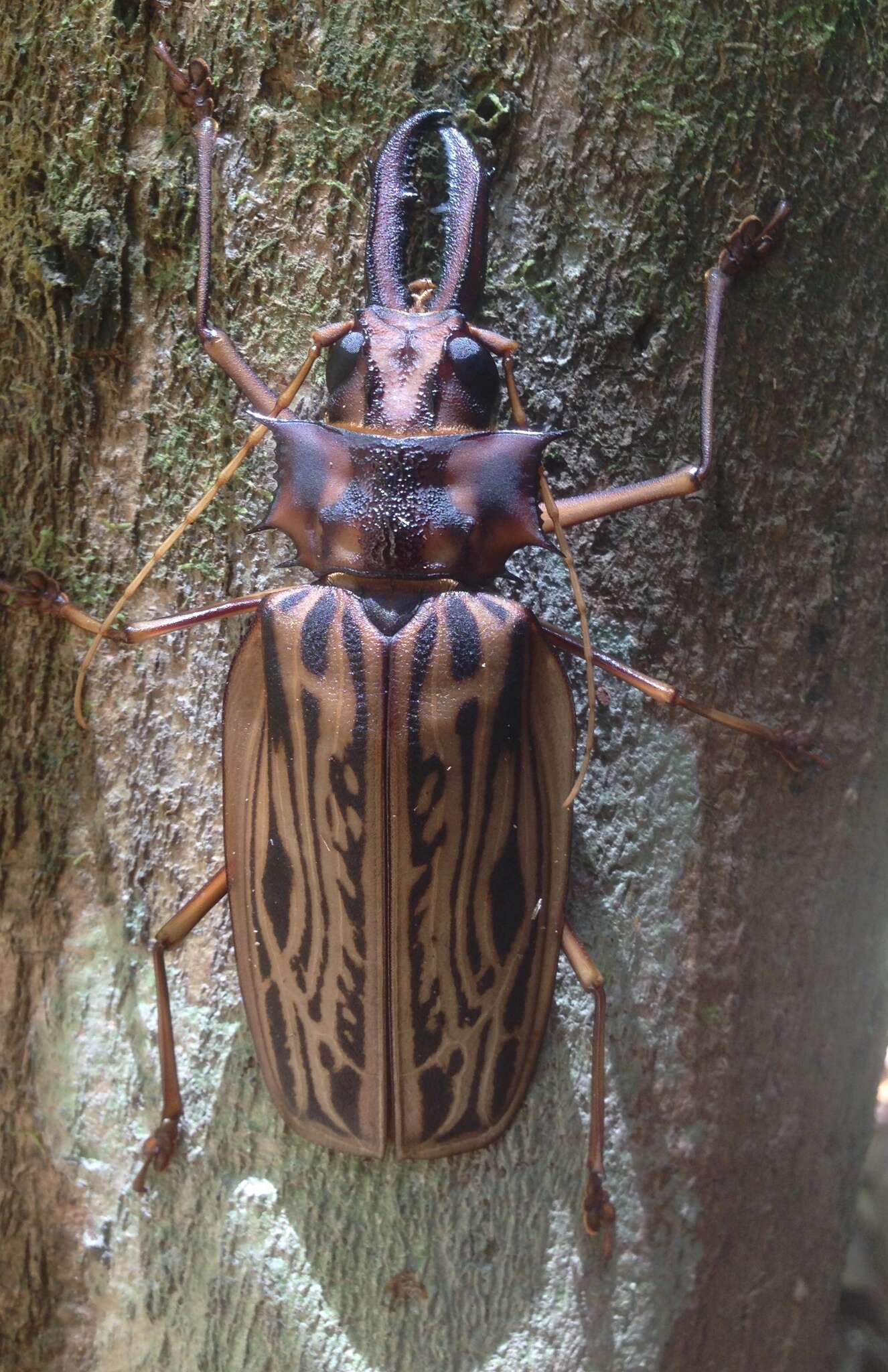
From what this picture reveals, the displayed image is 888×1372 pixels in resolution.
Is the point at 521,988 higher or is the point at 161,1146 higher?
the point at 521,988

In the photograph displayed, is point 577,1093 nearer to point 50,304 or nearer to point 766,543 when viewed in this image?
point 766,543

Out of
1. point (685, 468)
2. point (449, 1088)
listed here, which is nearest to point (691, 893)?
point (449, 1088)

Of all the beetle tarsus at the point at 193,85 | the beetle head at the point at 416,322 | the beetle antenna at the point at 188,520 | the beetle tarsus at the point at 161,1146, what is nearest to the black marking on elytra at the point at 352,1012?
the beetle tarsus at the point at 161,1146

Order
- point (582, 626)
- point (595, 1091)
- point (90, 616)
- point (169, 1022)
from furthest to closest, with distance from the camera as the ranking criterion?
point (90, 616)
point (169, 1022)
point (595, 1091)
point (582, 626)

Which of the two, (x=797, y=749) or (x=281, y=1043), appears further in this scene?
(x=797, y=749)

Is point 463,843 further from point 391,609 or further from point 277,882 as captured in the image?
point 391,609

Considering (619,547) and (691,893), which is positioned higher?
(619,547)

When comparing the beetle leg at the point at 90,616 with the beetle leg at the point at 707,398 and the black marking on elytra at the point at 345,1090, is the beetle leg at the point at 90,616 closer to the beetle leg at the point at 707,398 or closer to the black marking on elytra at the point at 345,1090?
the beetle leg at the point at 707,398

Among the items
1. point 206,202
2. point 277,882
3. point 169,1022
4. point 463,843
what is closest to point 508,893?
point 463,843
